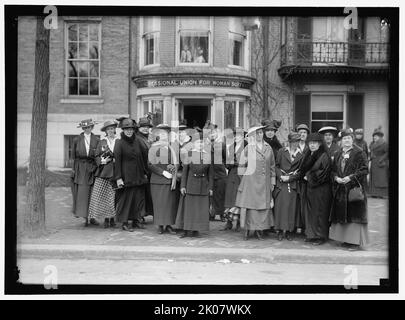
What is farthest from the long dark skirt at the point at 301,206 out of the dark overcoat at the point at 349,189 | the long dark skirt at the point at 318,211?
the dark overcoat at the point at 349,189

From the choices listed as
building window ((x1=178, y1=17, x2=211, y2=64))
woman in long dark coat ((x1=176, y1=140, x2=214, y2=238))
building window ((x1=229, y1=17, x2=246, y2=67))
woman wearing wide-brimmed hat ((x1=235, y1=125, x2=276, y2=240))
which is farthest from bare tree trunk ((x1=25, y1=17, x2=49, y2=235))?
building window ((x1=229, y1=17, x2=246, y2=67))

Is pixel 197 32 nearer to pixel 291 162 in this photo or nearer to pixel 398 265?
pixel 291 162

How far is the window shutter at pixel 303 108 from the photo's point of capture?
1449 centimetres

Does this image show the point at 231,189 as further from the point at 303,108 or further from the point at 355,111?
the point at 355,111

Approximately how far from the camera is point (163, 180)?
842cm

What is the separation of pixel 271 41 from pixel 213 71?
1860 millimetres

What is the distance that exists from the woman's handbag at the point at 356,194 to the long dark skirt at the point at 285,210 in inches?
37.2

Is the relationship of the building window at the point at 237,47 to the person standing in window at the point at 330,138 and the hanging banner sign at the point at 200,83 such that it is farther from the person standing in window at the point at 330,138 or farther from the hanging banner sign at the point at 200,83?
the person standing in window at the point at 330,138

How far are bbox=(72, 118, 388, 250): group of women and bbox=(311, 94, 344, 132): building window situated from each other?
19.2ft

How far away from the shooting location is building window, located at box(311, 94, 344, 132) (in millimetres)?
14523

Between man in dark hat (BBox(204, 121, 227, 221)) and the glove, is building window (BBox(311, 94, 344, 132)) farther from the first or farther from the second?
the glove

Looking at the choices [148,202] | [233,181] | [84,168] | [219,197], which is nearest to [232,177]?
[233,181]

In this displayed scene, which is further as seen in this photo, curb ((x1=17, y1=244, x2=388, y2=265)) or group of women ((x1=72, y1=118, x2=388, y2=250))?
group of women ((x1=72, y1=118, x2=388, y2=250))

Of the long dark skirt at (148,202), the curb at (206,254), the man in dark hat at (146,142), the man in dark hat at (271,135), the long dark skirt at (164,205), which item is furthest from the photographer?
the long dark skirt at (148,202)
